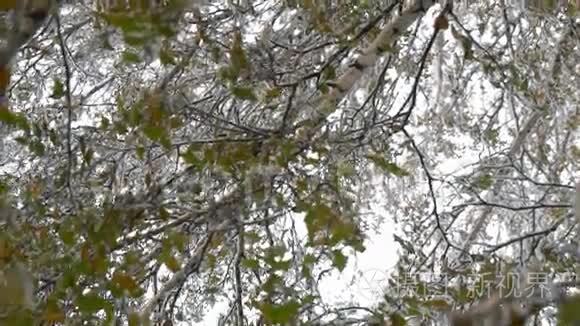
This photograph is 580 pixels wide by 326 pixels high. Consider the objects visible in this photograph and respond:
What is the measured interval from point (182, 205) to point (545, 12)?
1708 millimetres

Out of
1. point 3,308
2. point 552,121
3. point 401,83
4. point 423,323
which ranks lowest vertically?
point 3,308

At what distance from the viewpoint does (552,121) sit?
346 cm

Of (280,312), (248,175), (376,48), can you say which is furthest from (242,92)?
(376,48)

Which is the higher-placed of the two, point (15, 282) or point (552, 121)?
point (552, 121)

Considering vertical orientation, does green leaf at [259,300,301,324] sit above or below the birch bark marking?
below

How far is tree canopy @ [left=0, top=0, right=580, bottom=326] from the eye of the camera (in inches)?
56.7

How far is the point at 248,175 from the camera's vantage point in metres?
1.72

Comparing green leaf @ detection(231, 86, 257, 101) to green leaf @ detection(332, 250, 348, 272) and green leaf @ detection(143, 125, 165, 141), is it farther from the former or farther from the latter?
green leaf @ detection(332, 250, 348, 272)

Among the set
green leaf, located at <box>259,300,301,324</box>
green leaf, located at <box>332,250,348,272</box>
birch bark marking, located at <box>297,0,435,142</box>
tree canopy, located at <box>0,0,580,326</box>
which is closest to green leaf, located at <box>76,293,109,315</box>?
tree canopy, located at <box>0,0,580,326</box>

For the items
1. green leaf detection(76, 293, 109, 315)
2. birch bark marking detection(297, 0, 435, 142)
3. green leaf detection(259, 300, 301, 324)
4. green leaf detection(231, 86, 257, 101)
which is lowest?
green leaf detection(259, 300, 301, 324)

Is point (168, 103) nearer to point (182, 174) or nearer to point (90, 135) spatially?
Answer: point (182, 174)

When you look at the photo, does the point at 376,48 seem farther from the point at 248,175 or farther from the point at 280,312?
the point at 280,312

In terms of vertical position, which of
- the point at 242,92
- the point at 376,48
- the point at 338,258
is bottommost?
the point at 338,258

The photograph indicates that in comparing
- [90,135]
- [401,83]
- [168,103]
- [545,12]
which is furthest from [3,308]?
[401,83]
